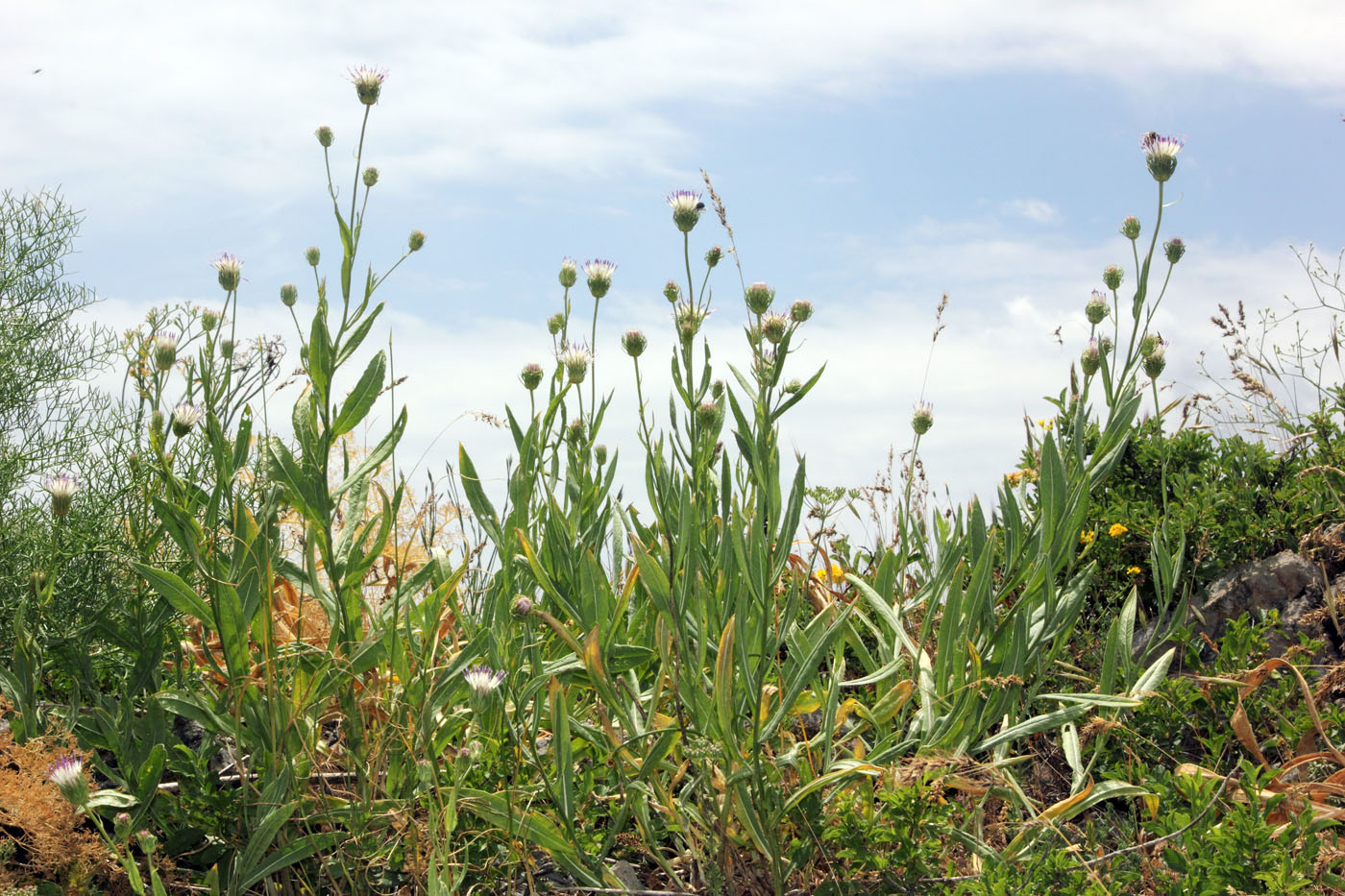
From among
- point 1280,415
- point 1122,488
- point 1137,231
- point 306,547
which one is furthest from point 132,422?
point 1280,415

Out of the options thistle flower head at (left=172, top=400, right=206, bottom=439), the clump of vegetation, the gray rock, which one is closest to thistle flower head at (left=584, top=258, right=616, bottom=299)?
the clump of vegetation

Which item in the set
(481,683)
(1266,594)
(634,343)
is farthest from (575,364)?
(1266,594)

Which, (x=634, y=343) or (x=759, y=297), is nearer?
(x=759, y=297)

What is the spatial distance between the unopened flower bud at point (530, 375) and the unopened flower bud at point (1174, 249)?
1523mm

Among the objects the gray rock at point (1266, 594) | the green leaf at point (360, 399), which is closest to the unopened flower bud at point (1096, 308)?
the gray rock at point (1266, 594)

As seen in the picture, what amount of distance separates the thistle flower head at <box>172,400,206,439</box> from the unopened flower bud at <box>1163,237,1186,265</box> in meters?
2.20

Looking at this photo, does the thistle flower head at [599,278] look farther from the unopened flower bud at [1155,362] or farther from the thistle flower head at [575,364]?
the unopened flower bud at [1155,362]

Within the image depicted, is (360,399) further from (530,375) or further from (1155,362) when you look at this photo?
(1155,362)

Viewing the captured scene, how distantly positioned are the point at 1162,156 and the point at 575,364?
134cm

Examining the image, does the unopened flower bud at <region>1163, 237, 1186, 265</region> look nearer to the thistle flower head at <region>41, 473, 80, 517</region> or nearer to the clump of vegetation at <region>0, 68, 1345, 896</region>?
the clump of vegetation at <region>0, 68, 1345, 896</region>

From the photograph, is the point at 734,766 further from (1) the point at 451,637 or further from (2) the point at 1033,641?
(1) the point at 451,637

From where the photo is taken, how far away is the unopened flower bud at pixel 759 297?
198 centimetres

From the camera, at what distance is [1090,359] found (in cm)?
249

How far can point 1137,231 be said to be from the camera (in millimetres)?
2623
